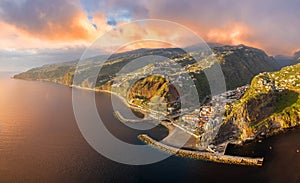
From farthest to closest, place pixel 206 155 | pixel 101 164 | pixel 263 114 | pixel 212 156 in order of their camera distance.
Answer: pixel 263 114, pixel 206 155, pixel 212 156, pixel 101 164

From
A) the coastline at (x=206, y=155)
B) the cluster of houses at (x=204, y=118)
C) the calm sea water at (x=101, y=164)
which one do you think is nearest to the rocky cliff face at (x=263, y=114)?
the cluster of houses at (x=204, y=118)

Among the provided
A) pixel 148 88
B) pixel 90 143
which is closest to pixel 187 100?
pixel 148 88

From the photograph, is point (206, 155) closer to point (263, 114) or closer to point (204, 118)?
point (204, 118)

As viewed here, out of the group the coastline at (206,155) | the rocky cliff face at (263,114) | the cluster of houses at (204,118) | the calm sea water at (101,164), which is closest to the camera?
the calm sea water at (101,164)

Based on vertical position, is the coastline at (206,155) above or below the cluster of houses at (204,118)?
below

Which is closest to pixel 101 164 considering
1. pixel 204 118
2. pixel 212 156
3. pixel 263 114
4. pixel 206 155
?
pixel 206 155

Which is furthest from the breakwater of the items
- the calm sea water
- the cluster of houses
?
the cluster of houses

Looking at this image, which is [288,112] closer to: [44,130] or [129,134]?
[129,134]

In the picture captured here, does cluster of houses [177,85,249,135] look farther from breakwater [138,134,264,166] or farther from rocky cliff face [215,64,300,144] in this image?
breakwater [138,134,264,166]

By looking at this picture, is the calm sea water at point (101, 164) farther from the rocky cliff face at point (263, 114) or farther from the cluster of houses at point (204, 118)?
the cluster of houses at point (204, 118)
